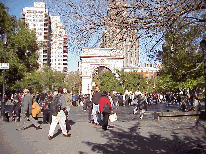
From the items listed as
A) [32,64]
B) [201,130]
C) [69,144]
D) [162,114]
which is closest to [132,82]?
[32,64]

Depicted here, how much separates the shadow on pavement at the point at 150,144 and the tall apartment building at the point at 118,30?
2464mm

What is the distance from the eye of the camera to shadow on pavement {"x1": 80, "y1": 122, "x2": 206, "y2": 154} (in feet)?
20.7

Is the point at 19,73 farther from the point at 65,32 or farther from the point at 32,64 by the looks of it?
the point at 65,32

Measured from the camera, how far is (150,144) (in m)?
7.03

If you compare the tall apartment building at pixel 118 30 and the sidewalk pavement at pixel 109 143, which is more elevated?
the tall apartment building at pixel 118 30

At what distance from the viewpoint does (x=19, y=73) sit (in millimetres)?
19391

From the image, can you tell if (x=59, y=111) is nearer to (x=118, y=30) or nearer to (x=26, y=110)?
(x=26, y=110)

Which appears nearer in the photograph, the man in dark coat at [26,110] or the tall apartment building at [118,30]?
the tall apartment building at [118,30]

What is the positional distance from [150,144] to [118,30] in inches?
122

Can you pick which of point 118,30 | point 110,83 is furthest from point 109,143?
point 110,83

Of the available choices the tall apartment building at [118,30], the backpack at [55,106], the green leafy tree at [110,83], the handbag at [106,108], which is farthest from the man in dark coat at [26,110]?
the green leafy tree at [110,83]

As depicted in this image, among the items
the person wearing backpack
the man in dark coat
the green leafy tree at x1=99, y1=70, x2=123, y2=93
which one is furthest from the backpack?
the green leafy tree at x1=99, y1=70, x2=123, y2=93

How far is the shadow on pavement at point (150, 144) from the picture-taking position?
20.7ft

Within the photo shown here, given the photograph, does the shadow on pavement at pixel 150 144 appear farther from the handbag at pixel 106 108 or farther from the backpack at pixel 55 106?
the backpack at pixel 55 106
